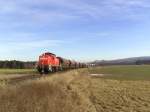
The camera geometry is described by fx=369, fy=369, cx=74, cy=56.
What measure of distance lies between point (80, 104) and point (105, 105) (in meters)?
3.57

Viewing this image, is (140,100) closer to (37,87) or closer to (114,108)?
(114,108)

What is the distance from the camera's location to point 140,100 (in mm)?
30812

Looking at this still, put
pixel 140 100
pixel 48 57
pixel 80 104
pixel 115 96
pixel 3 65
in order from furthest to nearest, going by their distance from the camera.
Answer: pixel 3 65 < pixel 48 57 < pixel 115 96 < pixel 140 100 < pixel 80 104

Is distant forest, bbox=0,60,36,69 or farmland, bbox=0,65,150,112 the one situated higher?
distant forest, bbox=0,60,36,69

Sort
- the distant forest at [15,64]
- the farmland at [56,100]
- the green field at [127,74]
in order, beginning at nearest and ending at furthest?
the farmland at [56,100]
the green field at [127,74]
the distant forest at [15,64]

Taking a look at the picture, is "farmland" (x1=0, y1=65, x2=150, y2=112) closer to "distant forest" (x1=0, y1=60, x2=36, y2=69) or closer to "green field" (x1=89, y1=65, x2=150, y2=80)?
"green field" (x1=89, y1=65, x2=150, y2=80)

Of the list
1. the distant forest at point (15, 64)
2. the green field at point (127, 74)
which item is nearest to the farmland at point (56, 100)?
the green field at point (127, 74)

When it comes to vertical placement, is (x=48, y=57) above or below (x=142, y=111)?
above

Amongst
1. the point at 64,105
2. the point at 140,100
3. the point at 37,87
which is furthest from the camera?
the point at 140,100

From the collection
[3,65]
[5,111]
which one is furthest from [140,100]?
[3,65]

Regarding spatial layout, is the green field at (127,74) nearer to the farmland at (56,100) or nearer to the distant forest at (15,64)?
the farmland at (56,100)

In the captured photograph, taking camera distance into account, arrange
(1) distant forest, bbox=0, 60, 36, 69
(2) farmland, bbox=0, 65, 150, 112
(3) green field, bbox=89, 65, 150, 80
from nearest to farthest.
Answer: (2) farmland, bbox=0, 65, 150, 112
(3) green field, bbox=89, 65, 150, 80
(1) distant forest, bbox=0, 60, 36, 69

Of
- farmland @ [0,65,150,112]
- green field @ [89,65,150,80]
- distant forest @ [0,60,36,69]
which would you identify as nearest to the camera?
farmland @ [0,65,150,112]

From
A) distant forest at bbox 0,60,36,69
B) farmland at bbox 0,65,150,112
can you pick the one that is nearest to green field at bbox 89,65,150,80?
farmland at bbox 0,65,150,112
